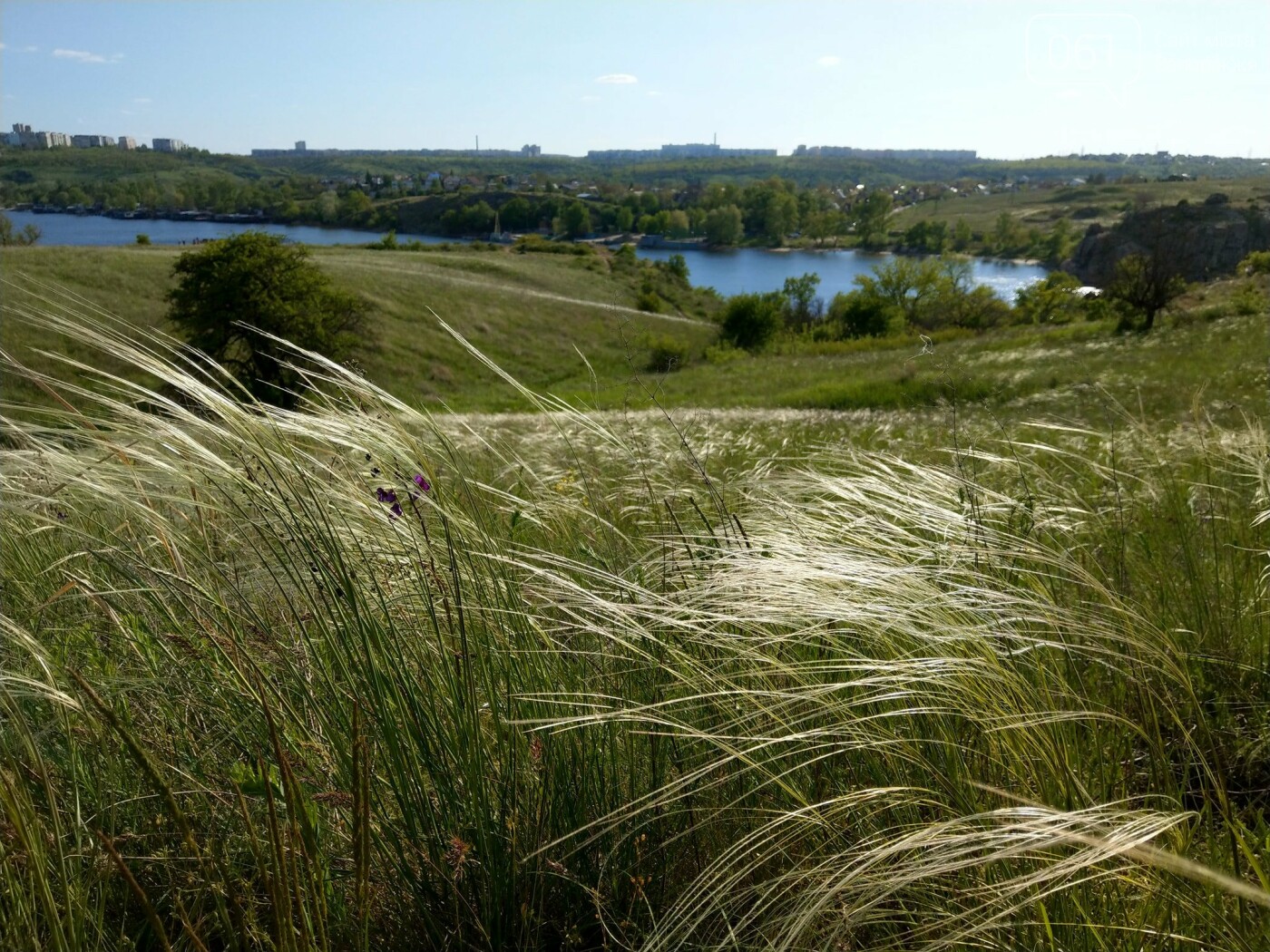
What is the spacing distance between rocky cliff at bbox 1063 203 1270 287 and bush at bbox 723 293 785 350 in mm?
20937

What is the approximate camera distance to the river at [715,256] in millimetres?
46109

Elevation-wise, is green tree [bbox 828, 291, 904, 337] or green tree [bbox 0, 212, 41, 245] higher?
green tree [bbox 0, 212, 41, 245]

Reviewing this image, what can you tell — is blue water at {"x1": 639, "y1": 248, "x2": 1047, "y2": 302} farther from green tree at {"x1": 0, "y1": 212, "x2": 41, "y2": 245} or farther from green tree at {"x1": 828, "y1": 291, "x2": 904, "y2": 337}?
green tree at {"x1": 0, "y1": 212, "x2": 41, "y2": 245}

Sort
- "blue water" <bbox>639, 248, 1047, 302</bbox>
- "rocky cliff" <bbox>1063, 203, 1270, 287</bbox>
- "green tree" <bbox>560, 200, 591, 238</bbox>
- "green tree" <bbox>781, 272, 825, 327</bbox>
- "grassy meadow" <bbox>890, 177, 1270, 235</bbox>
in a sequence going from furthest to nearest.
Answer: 1. "green tree" <bbox>560, 200, 591, 238</bbox>
2. "blue water" <bbox>639, 248, 1047, 302</bbox>
3. "green tree" <bbox>781, 272, 825, 327</bbox>
4. "grassy meadow" <bbox>890, 177, 1270, 235</bbox>
5. "rocky cliff" <bbox>1063, 203, 1270, 287</bbox>

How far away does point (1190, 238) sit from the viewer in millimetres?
29047

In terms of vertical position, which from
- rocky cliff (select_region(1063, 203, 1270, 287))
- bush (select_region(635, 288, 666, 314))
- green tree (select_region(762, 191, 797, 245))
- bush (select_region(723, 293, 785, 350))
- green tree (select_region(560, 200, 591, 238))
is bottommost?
bush (select_region(723, 293, 785, 350))

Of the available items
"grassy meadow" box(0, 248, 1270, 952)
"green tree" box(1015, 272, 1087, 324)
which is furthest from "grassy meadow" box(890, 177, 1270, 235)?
"grassy meadow" box(0, 248, 1270, 952)

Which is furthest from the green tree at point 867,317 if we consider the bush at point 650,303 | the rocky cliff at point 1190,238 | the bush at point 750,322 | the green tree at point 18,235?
the green tree at point 18,235

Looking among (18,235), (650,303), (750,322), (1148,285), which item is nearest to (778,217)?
(650,303)

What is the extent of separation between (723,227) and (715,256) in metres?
7.78

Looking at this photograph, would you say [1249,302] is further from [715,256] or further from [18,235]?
[715,256]

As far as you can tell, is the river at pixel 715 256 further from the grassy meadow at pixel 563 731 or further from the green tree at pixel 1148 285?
the grassy meadow at pixel 563 731

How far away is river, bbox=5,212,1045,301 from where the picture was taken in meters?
46.1

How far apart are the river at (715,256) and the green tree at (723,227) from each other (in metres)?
2.65
